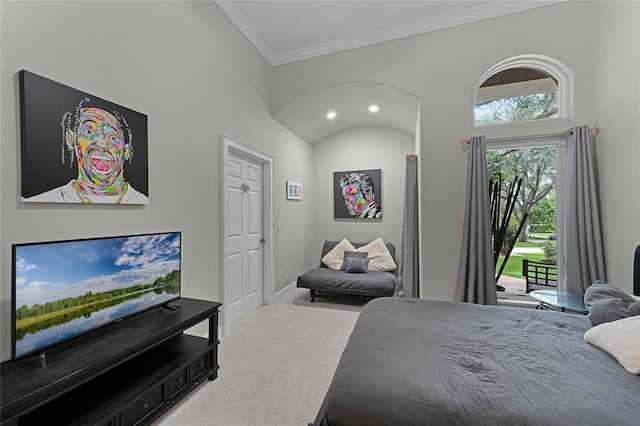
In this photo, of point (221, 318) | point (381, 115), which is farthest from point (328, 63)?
point (221, 318)

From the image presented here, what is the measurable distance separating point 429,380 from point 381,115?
13.0 feet

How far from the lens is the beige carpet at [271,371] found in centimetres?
171

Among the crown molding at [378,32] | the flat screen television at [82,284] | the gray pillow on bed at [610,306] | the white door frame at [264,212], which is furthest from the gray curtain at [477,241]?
the flat screen television at [82,284]

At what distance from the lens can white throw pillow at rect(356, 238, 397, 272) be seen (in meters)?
4.32

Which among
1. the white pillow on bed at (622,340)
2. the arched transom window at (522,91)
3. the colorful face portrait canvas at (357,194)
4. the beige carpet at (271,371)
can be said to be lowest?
the beige carpet at (271,371)

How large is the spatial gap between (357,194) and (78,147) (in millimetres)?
3957

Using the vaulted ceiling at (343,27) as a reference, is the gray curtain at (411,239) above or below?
below

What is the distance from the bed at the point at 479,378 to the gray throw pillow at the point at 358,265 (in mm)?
2531

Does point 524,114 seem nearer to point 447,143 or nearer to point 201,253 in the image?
point 447,143

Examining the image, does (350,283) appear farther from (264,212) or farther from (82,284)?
(82,284)

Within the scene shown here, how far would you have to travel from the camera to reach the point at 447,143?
296 centimetres

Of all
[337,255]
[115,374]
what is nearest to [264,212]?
[337,255]

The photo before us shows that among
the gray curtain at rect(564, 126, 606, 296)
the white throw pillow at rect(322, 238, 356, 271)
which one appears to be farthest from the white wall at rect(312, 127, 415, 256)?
the gray curtain at rect(564, 126, 606, 296)

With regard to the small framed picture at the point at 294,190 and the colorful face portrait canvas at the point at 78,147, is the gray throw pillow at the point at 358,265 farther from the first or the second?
the colorful face portrait canvas at the point at 78,147
